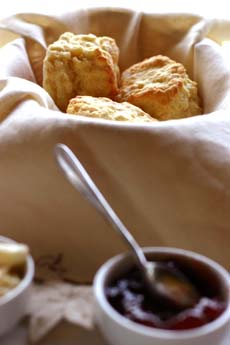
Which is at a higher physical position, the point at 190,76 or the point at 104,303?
the point at 104,303

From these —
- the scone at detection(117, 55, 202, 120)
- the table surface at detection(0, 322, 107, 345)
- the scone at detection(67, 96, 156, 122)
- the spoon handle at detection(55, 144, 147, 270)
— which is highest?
the spoon handle at detection(55, 144, 147, 270)

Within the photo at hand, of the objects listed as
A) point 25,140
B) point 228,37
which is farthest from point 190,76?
point 25,140

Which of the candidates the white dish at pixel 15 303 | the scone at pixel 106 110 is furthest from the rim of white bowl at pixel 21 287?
the scone at pixel 106 110

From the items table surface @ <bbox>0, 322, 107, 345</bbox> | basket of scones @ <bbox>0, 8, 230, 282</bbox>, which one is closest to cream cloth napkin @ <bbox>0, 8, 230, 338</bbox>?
basket of scones @ <bbox>0, 8, 230, 282</bbox>

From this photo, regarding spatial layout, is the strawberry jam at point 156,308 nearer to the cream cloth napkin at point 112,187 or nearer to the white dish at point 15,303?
the white dish at point 15,303

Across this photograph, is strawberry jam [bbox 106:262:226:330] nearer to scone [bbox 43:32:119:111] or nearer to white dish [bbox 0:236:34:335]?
white dish [bbox 0:236:34:335]

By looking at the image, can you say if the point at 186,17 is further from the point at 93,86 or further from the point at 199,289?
the point at 199,289
